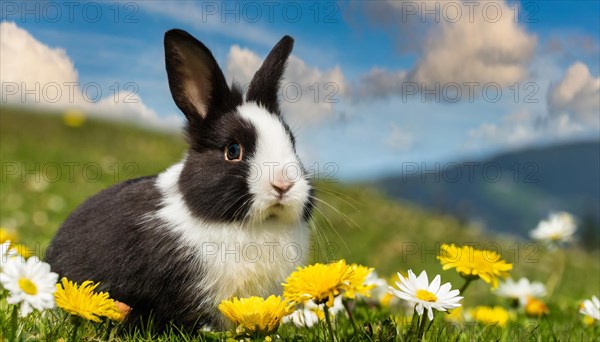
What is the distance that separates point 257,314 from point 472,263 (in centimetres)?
116

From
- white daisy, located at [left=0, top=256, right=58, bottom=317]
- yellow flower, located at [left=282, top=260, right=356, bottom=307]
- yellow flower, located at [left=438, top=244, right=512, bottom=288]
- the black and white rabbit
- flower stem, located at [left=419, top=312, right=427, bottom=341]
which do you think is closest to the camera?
white daisy, located at [left=0, top=256, right=58, bottom=317]

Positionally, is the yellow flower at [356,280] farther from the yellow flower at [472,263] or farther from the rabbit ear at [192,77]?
the rabbit ear at [192,77]

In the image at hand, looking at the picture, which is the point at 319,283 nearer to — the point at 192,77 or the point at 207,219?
the point at 207,219

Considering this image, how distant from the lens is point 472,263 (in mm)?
3385

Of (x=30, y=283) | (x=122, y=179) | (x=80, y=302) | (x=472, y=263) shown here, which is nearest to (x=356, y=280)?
(x=472, y=263)

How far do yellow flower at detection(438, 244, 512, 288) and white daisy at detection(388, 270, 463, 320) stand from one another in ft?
0.73

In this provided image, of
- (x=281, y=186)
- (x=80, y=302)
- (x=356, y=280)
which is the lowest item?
(x=80, y=302)

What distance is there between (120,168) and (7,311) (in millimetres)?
8678

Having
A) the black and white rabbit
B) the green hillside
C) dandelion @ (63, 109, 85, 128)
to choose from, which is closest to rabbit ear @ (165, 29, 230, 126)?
the black and white rabbit

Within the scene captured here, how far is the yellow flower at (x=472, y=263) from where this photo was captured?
3.34 meters

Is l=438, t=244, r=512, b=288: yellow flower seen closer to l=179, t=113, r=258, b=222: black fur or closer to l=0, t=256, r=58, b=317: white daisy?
l=179, t=113, r=258, b=222: black fur

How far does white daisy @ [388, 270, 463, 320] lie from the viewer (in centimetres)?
293

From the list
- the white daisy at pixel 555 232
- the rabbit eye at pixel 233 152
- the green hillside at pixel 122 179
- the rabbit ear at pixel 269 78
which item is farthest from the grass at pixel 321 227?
the rabbit ear at pixel 269 78

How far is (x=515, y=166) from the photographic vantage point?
5727mm
